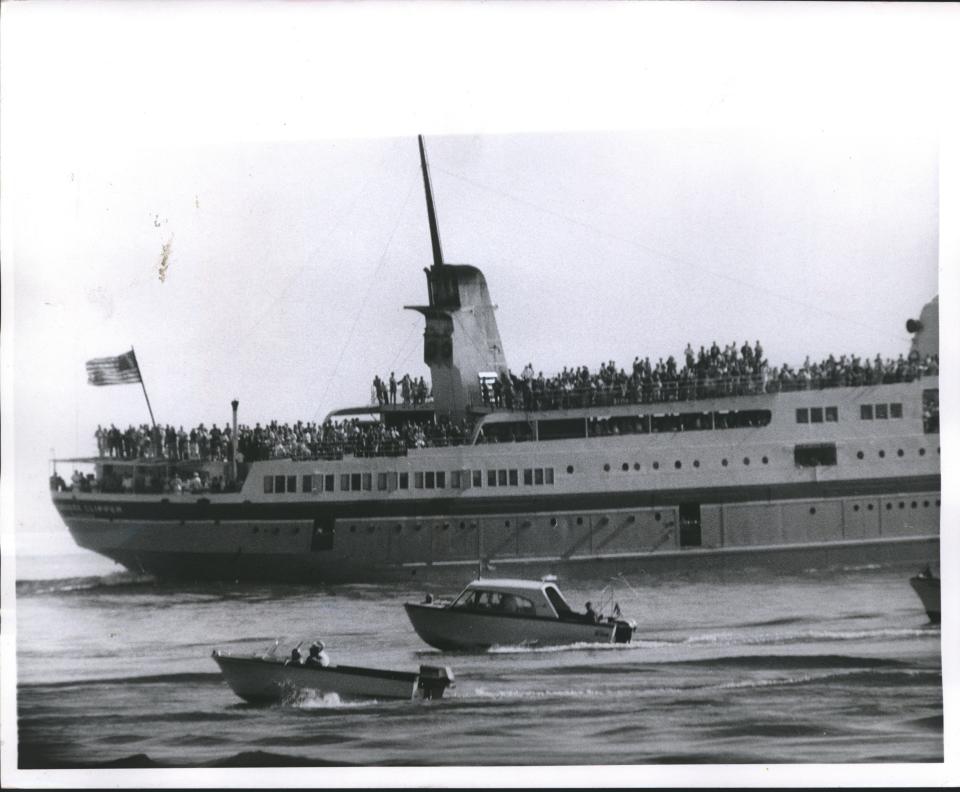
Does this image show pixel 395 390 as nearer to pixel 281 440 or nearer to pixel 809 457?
pixel 281 440

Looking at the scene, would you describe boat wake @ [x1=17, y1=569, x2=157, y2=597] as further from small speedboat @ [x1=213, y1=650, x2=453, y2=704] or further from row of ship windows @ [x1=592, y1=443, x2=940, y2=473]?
row of ship windows @ [x1=592, y1=443, x2=940, y2=473]

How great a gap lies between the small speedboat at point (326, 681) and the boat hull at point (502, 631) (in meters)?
0.28

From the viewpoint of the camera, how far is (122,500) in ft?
32.8

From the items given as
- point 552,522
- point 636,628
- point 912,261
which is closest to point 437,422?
point 552,522

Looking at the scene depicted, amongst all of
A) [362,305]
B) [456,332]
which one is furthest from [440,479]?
[362,305]

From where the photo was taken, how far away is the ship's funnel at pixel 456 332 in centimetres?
912

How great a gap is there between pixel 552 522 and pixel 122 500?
338 cm

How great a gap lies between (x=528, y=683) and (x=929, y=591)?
2.80 metres

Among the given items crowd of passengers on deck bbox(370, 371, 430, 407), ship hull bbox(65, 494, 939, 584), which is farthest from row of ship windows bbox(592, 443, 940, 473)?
crowd of passengers on deck bbox(370, 371, 430, 407)

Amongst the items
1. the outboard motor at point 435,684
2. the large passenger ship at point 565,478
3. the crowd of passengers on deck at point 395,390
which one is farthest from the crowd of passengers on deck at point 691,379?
the outboard motor at point 435,684

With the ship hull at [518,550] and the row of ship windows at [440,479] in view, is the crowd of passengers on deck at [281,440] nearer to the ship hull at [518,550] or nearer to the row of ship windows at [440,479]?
the row of ship windows at [440,479]

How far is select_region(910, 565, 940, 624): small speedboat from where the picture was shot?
8.68 m

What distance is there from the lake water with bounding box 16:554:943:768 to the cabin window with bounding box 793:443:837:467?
872 mm

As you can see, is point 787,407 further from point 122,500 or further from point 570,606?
point 122,500
